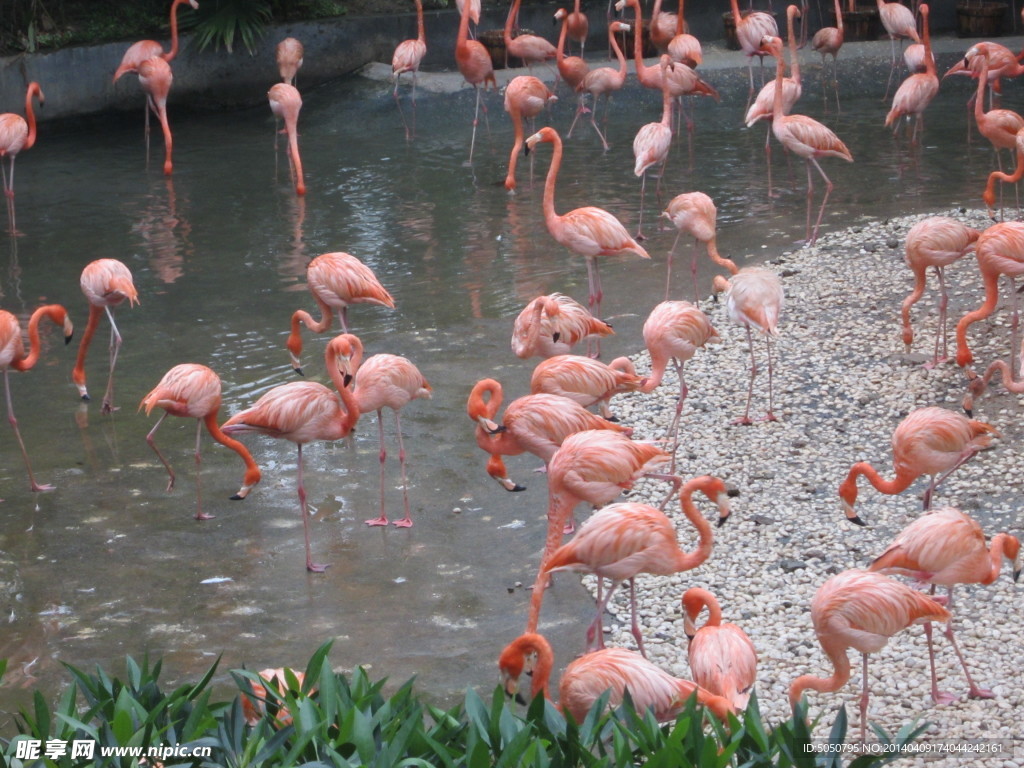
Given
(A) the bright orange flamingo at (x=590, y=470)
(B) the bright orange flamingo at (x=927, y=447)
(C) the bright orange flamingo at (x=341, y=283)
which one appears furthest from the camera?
(C) the bright orange flamingo at (x=341, y=283)

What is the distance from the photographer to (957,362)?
6055 millimetres

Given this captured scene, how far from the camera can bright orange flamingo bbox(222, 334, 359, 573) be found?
5.11m

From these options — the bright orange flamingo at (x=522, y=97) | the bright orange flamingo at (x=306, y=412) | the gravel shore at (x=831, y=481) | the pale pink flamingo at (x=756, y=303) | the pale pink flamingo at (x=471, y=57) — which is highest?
the pale pink flamingo at (x=471, y=57)

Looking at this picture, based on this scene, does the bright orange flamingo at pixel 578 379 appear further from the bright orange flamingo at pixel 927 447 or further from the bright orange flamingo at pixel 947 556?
the bright orange flamingo at pixel 947 556

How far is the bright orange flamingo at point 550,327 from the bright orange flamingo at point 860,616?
2.51 meters

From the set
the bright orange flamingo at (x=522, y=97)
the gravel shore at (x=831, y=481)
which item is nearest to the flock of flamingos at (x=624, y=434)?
the gravel shore at (x=831, y=481)

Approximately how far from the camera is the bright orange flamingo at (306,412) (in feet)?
16.8

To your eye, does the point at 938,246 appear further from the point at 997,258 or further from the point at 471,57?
the point at 471,57

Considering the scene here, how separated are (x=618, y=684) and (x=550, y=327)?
2867mm

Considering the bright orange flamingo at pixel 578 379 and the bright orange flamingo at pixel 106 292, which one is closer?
the bright orange flamingo at pixel 578 379

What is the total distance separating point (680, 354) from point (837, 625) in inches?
90.1

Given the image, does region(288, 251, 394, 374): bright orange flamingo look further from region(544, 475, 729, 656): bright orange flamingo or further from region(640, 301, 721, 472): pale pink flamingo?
region(544, 475, 729, 656): bright orange flamingo

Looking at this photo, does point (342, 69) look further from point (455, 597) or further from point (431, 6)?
point (455, 597)

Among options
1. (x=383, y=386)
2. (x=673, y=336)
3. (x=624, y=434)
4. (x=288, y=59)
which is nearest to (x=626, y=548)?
(x=624, y=434)
